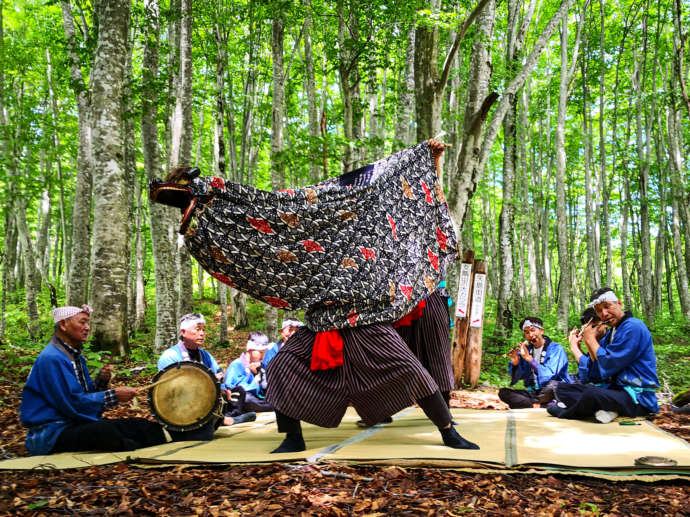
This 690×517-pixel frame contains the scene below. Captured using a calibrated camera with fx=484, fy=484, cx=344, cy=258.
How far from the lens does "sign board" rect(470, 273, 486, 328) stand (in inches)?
301

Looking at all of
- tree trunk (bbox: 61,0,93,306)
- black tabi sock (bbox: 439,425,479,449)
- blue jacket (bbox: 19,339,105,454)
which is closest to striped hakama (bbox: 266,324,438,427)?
black tabi sock (bbox: 439,425,479,449)

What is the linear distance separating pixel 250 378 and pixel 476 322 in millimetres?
3618

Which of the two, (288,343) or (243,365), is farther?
(243,365)

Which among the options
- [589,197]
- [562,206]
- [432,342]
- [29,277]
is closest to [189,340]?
[432,342]

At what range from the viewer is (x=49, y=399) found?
12.0ft

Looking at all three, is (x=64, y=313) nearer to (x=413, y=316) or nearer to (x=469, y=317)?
(x=413, y=316)

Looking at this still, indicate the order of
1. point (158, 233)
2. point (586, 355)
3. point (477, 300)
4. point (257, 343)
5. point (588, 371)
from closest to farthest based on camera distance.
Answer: point (588, 371) → point (586, 355) → point (257, 343) → point (477, 300) → point (158, 233)

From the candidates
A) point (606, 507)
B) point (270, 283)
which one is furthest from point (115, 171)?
point (606, 507)

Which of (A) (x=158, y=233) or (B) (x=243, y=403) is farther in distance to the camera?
(A) (x=158, y=233)

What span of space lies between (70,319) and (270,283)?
162 cm

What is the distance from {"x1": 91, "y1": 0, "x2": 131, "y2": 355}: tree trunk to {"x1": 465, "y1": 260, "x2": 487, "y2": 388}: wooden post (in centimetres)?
532

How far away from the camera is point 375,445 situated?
12.1 ft

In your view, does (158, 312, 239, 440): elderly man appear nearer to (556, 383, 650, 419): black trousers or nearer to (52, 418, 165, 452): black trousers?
(52, 418, 165, 452): black trousers

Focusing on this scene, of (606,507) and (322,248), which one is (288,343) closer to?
(322,248)
